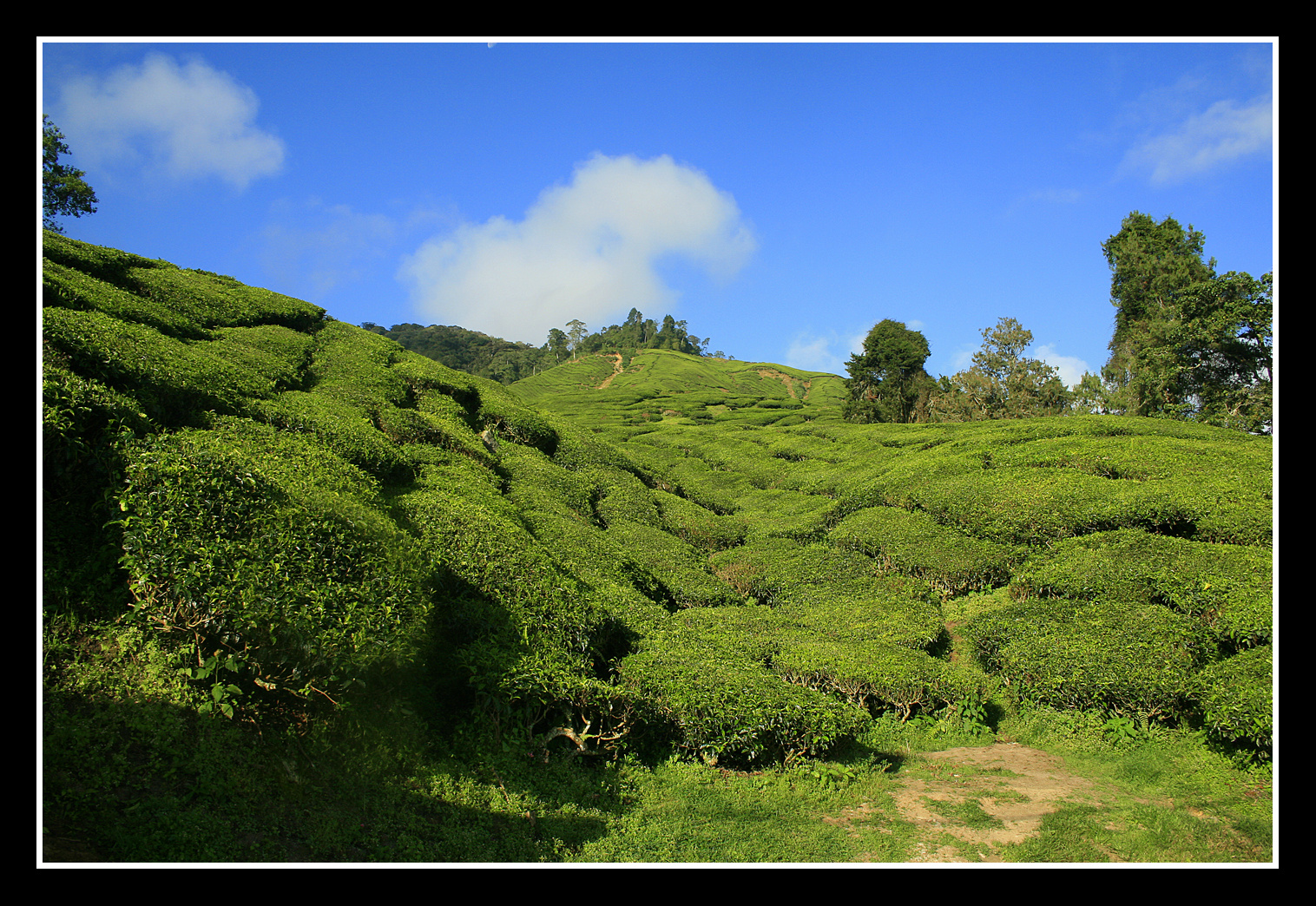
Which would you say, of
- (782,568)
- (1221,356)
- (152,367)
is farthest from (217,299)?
(1221,356)

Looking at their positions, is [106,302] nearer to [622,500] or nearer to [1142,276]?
[622,500]

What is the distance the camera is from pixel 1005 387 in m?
52.4

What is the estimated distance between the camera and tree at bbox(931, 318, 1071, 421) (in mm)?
50219

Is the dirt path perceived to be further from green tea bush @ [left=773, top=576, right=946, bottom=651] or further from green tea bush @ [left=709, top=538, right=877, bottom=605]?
green tea bush @ [left=709, top=538, right=877, bottom=605]

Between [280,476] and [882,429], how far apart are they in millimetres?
35793

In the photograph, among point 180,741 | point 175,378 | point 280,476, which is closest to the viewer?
point 180,741

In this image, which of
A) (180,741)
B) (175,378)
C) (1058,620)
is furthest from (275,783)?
(1058,620)

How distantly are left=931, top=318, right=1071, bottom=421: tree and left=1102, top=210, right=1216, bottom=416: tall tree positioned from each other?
4.13 metres

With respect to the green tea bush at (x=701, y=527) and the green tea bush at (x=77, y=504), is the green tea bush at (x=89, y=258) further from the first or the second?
the green tea bush at (x=701, y=527)

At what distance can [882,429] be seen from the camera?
130 feet

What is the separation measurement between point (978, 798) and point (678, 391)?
8710 centimetres

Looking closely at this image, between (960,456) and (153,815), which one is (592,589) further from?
(960,456)
